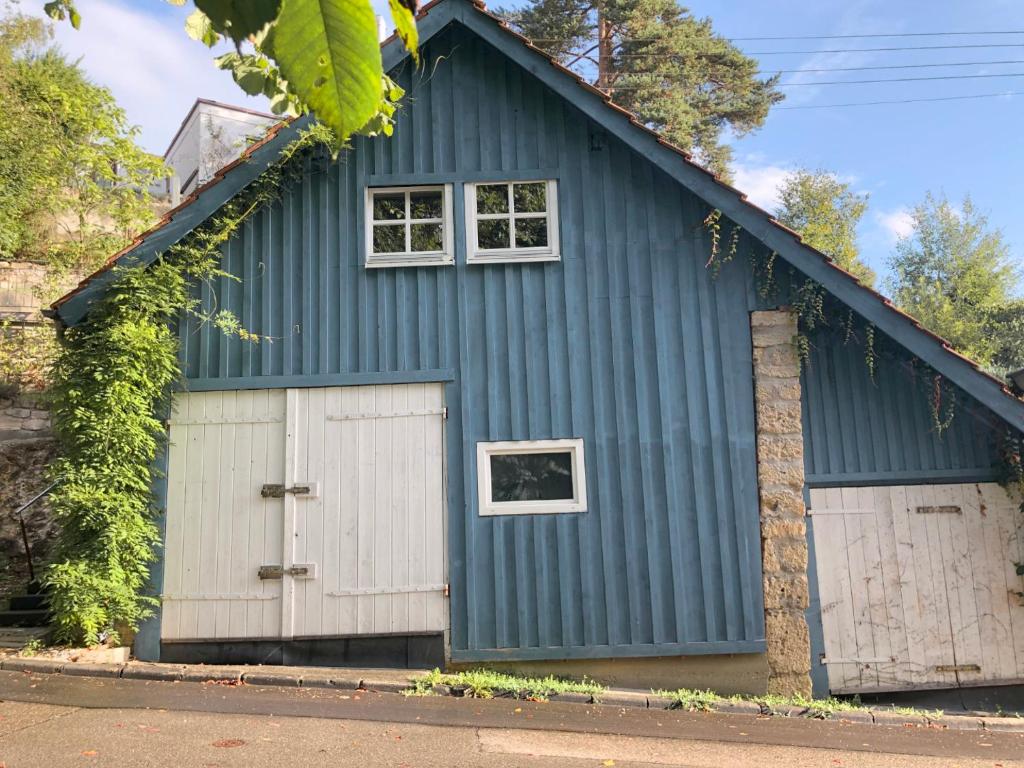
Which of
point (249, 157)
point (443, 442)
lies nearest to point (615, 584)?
point (443, 442)

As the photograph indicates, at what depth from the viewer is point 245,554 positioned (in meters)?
7.54

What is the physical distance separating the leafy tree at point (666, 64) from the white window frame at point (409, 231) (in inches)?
566

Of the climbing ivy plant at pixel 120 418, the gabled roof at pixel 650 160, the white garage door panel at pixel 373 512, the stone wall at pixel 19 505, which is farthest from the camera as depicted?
the stone wall at pixel 19 505

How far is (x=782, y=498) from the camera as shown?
763 centimetres

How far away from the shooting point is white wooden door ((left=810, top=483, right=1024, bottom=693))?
300 inches

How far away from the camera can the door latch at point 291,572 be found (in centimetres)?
746

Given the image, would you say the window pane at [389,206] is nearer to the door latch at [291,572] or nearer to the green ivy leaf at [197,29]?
the door latch at [291,572]

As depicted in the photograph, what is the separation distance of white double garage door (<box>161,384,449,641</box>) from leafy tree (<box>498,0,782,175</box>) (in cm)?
1593

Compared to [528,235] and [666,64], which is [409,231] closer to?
[528,235]

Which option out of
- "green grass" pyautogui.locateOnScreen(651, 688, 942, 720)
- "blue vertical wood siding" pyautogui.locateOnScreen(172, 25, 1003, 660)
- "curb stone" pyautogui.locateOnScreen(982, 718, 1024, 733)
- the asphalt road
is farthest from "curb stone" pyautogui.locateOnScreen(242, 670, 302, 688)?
"curb stone" pyautogui.locateOnScreen(982, 718, 1024, 733)

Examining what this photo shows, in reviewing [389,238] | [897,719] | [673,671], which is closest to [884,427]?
[897,719]

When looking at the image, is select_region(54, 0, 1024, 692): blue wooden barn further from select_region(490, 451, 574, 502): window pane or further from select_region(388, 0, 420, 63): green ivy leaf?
select_region(388, 0, 420, 63): green ivy leaf

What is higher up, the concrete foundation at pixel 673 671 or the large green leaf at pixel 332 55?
the large green leaf at pixel 332 55

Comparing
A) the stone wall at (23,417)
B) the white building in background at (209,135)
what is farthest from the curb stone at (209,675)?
the white building in background at (209,135)
